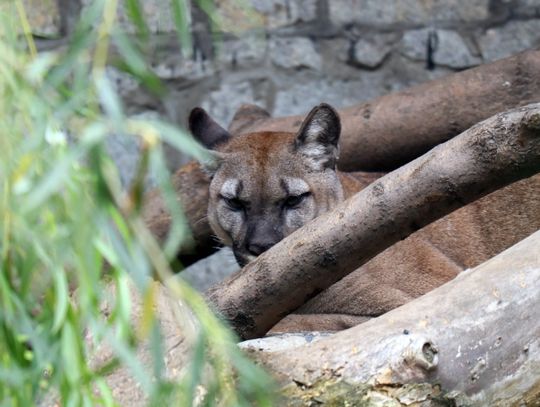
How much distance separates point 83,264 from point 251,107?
3957 millimetres

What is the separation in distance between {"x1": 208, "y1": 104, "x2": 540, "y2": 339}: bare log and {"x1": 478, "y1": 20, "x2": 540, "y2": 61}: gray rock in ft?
11.1

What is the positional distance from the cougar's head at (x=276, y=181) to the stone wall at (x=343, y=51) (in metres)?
1.30

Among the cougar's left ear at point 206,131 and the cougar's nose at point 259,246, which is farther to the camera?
the cougar's left ear at point 206,131

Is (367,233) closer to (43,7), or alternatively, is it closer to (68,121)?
(68,121)

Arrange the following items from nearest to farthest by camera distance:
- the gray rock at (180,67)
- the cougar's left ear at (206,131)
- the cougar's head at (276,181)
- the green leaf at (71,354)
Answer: the green leaf at (71,354)
the cougar's head at (276,181)
the cougar's left ear at (206,131)
the gray rock at (180,67)

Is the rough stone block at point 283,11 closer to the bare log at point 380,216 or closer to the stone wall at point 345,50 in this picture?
the stone wall at point 345,50

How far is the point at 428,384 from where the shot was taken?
7.82 feet

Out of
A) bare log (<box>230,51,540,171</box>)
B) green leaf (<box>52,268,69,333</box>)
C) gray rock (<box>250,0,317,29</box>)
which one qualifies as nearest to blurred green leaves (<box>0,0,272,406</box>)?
green leaf (<box>52,268,69,333</box>)

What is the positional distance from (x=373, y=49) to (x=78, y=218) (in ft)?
15.3

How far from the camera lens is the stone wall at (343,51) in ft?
20.2

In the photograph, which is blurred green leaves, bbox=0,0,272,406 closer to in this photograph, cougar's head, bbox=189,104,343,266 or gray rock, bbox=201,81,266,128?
cougar's head, bbox=189,104,343,266

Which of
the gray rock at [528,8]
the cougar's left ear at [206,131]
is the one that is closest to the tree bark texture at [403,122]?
the cougar's left ear at [206,131]

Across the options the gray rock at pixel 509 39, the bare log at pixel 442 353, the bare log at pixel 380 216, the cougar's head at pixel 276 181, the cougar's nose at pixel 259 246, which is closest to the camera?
the bare log at pixel 442 353

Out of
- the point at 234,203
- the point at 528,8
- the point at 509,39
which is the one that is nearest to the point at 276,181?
the point at 234,203
